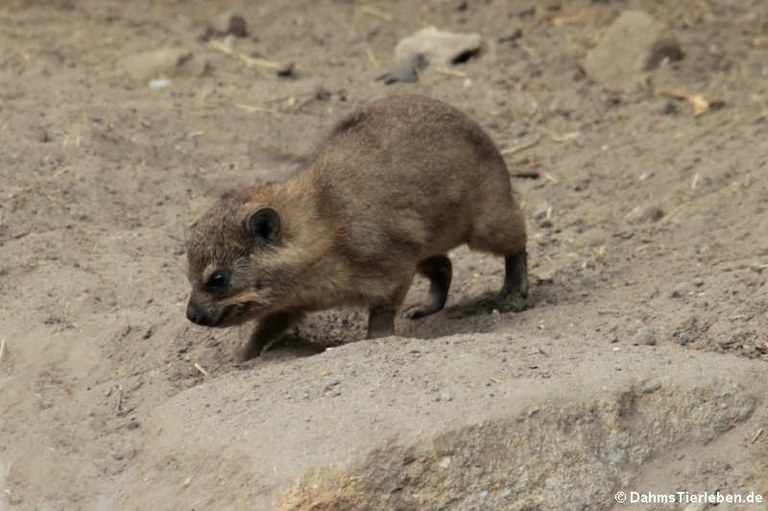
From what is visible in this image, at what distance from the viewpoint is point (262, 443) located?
5406mm

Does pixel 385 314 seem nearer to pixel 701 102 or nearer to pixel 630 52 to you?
pixel 701 102

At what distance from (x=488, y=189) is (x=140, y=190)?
2899mm

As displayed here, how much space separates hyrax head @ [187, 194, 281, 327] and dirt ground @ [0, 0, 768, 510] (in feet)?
1.10

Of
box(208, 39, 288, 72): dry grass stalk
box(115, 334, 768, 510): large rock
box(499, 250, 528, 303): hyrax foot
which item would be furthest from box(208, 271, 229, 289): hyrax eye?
box(208, 39, 288, 72): dry grass stalk

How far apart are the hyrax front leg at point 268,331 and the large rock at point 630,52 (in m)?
5.22

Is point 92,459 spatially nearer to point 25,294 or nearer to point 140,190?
point 25,294

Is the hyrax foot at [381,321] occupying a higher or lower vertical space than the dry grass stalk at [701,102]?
higher

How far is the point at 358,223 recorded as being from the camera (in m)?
7.10

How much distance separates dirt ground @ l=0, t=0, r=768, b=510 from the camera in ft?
22.0

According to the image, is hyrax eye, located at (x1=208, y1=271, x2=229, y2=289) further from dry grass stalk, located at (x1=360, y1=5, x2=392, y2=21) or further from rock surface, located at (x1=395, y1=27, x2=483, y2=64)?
dry grass stalk, located at (x1=360, y1=5, x2=392, y2=21)

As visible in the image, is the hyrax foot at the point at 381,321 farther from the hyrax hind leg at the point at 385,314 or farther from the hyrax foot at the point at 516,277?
the hyrax foot at the point at 516,277

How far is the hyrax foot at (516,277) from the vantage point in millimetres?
8203

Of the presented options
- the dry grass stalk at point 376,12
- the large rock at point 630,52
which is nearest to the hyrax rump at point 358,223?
the large rock at point 630,52

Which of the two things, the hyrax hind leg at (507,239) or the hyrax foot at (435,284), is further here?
the hyrax foot at (435,284)
